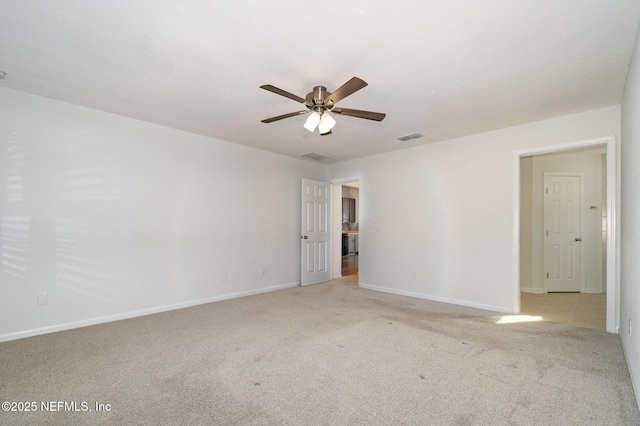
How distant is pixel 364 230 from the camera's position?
5.59 metres

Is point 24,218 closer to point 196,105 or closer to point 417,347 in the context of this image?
point 196,105

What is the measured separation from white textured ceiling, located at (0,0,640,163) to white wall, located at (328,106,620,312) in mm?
585

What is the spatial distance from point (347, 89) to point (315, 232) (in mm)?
3978

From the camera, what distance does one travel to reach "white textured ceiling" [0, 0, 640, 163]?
1.84 metres

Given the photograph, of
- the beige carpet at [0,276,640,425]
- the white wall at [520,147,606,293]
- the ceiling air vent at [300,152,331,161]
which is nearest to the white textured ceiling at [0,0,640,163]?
the ceiling air vent at [300,152,331,161]

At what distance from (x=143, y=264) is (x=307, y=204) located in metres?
2.97

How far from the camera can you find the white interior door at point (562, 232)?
17.3 feet

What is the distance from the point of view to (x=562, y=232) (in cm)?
533

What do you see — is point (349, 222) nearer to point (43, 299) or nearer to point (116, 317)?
point (116, 317)

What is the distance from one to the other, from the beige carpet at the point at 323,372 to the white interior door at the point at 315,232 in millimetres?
2163

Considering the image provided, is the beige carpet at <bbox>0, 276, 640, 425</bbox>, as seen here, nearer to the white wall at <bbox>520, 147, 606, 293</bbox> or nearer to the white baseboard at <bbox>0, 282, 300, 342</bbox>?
the white baseboard at <bbox>0, 282, 300, 342</bbox>

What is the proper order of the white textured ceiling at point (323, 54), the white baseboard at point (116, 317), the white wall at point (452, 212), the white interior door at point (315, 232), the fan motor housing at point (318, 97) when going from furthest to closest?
the white interior door at point (315, 232), the white wall at point (452, 212), the white baseboard at point (116, 317), the fan motor housing at point (318, 97), the white textured ceiling at point (323, 54)

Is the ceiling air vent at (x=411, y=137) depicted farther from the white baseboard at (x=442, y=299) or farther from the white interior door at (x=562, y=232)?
the white interior door at (x=562, y=232)

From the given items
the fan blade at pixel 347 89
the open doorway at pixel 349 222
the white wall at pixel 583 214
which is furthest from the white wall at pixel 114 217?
the open doorway at pixel 349 222
